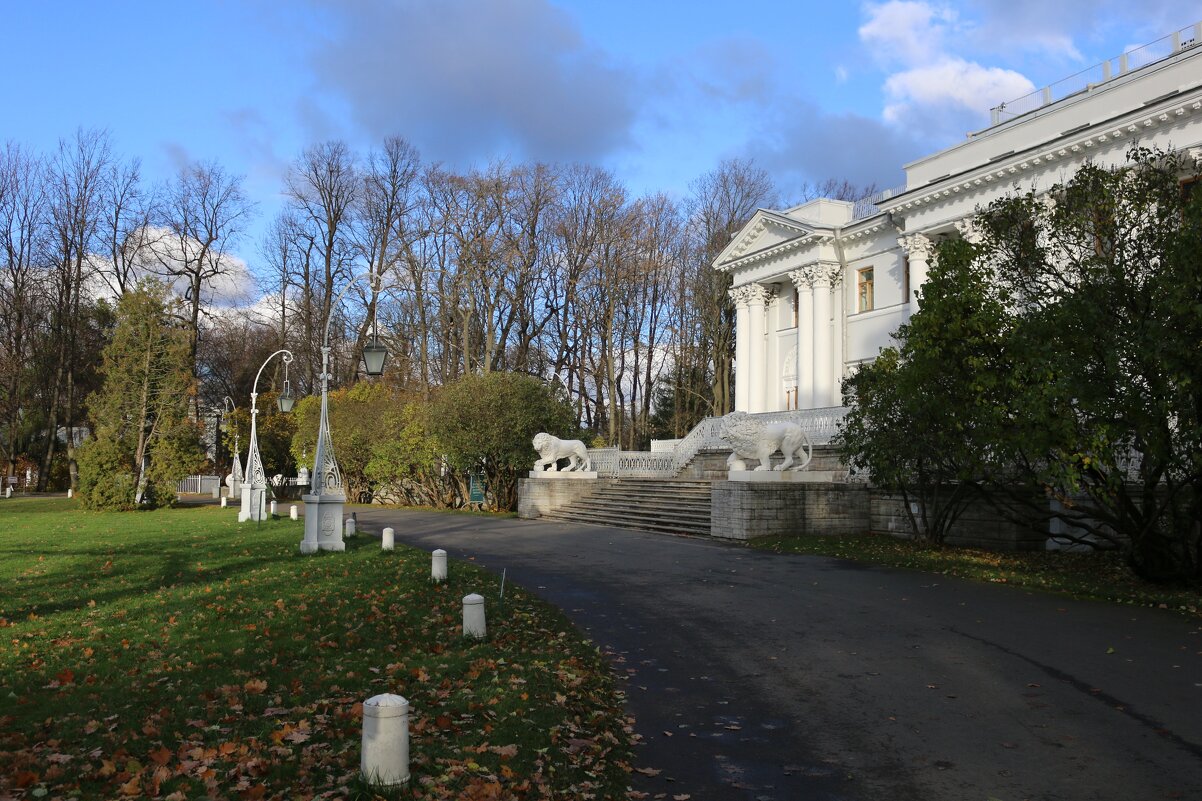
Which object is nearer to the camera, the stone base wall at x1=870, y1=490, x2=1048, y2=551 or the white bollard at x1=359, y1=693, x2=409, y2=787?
the white bollard at x1=359, y1=693, x2=409, y2=787

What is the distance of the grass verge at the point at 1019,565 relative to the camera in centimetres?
1195

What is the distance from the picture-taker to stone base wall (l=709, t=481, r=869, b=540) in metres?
20.0

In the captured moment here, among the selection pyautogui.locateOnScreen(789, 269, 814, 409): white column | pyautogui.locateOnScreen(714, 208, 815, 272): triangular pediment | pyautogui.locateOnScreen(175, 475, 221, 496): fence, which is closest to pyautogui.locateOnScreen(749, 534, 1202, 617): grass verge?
pyautogui.locateOnScreen(789, 269, 814, 409): white column

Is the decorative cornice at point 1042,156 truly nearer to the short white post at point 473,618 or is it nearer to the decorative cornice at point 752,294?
the decorative cornice at point 752,294

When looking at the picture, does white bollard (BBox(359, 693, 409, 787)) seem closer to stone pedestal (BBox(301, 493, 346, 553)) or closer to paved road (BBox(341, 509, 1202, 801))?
paved road (BBox(341, 509, 1202, 801))

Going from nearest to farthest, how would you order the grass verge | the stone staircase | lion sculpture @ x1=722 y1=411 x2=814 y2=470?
the grass verge
lion sculpture @ x1=722 y1=411 x2=814 y2=470
the stone staircase

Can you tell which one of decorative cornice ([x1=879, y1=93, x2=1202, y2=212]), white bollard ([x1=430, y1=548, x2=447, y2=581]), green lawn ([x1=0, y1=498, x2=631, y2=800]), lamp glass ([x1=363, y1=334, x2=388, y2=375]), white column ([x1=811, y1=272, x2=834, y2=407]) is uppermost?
decorative cornice ([x1=879, y1=93, x2=1202, y2=212])

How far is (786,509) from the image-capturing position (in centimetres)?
2044

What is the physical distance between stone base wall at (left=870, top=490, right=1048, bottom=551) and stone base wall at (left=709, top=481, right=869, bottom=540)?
644 millimetres

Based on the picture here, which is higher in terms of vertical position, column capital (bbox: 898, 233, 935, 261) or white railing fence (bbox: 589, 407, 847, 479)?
column capital (bbox: 898, 233, 935, 261)

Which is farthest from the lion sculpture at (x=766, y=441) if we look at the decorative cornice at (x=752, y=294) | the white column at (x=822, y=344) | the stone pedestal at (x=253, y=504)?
the decorative cornice at (x=752, y=294)

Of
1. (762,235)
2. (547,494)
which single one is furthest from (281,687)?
(762,235)

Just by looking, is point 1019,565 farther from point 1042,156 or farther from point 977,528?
point 1042,156

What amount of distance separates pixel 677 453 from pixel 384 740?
2730cm
